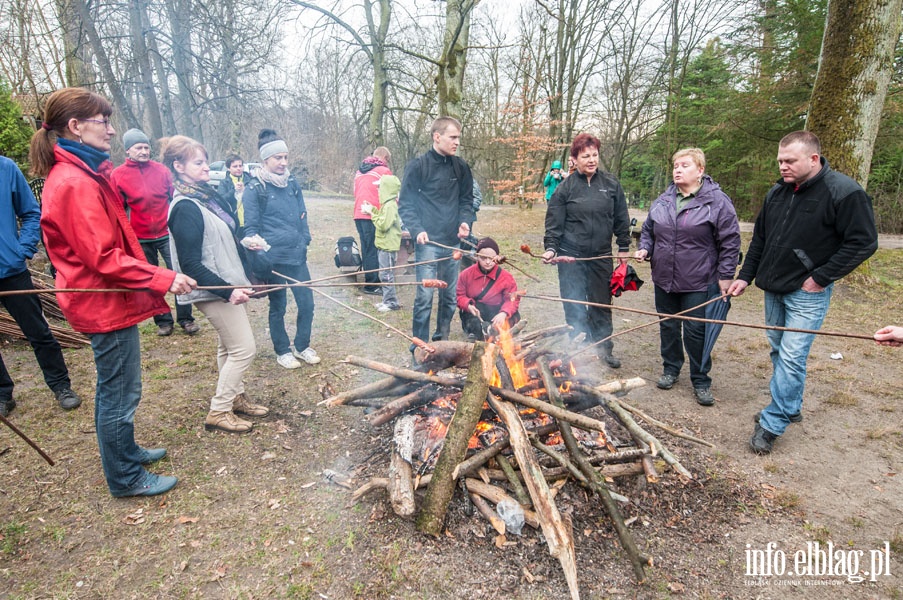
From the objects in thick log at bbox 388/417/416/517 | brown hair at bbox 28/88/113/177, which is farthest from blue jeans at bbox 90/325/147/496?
thick log at bbox 388/417/416/517

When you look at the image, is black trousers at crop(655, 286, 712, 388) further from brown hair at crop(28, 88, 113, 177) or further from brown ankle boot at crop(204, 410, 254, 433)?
brown hair at crop(28, 88, 113, 177)

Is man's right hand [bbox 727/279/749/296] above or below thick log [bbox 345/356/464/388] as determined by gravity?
above

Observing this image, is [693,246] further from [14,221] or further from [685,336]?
[14,221]

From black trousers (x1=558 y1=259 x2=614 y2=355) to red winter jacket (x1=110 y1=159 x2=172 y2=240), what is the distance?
4.28 m

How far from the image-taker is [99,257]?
2.31 metres

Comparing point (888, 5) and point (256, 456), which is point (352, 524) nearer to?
point (256, 456)

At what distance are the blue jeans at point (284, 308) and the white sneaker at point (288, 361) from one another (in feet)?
0.13

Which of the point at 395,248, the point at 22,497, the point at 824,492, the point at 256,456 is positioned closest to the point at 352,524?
the point at 256,456

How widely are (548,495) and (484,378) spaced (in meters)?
0.70

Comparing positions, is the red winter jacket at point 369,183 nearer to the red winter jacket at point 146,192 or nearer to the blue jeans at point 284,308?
the blue jeans at point 284,308

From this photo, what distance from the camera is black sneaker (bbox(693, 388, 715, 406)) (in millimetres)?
3930

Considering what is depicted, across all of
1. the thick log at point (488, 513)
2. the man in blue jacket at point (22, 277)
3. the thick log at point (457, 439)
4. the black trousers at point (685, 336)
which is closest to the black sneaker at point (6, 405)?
the man in blue jacket at point (22, 277)

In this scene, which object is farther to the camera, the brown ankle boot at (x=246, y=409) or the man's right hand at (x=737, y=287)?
the brown ankle boot at (x=246, y=409)

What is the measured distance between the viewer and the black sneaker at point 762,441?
Answer: 3230mm
